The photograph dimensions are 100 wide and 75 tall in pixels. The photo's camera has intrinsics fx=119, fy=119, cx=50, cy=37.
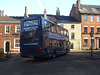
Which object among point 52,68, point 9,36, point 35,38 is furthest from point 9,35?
point 52,68

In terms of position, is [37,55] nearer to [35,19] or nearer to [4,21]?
[35,19]

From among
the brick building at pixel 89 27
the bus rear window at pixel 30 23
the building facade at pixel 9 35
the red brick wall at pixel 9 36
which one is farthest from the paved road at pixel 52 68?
the brick building at pixel 89 27

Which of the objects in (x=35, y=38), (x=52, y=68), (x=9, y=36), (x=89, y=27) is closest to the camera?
(x=52, y=68)

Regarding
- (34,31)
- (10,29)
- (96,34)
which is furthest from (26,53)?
(96,34)

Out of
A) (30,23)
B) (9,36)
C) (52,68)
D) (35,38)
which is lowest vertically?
(52,68)

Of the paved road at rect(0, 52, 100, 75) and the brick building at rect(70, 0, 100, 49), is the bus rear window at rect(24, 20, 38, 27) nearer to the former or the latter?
the paved road at rect(0, 52, 100, 75)

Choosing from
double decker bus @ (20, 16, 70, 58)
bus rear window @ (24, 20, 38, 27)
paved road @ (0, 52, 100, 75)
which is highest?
bus rear window @ (24, 20, 38, 27)

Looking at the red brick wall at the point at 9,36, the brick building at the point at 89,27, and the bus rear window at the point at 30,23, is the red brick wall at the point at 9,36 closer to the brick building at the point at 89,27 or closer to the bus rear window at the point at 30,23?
the bus rear window at the point at 30,23

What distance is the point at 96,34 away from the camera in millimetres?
32531

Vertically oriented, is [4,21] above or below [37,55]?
above

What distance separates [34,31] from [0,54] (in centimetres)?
536

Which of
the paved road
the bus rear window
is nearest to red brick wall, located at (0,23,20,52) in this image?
the bus rear window

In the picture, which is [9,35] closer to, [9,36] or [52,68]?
[9,36]

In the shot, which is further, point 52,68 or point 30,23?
point 30,23
